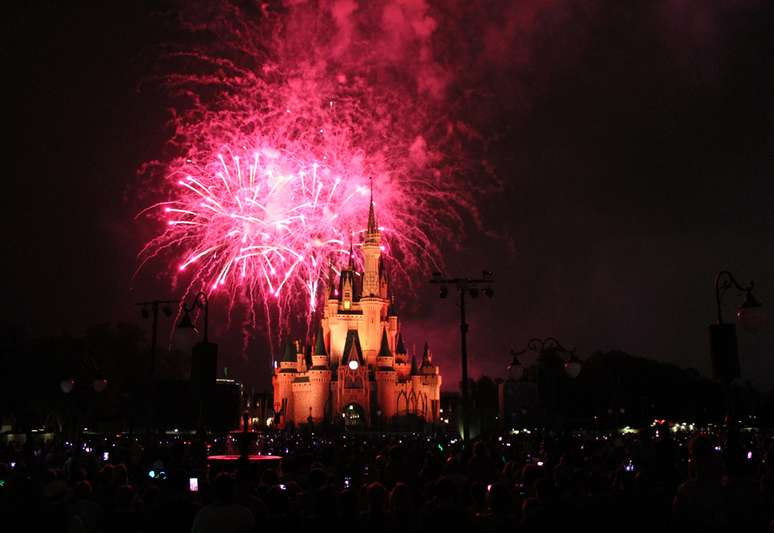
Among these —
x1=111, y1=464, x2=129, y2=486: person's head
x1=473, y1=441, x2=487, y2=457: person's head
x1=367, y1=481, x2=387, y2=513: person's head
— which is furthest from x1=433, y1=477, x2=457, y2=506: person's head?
x1=111, y1=464, x2=129, y2=486: person's head

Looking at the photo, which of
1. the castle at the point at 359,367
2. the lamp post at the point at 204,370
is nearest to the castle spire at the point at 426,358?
the castle at the point at 359,367

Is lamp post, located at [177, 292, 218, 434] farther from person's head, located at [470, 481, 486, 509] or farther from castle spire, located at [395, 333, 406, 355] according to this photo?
castle spire, located at [395, 333, 406, 355]

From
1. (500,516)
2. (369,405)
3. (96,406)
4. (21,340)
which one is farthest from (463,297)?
(369,405)

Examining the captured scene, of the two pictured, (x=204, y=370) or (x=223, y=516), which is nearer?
(x=223, y=516)

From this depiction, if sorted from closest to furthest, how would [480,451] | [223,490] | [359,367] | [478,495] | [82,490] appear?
[223,490] < [82,490] < [478,495] < [480,451] < [359,367]

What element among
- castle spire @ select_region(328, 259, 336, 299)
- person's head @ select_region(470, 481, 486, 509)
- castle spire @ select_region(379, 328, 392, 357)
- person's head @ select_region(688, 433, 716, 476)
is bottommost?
person's head @ select_region(470, 481, 486, 509)

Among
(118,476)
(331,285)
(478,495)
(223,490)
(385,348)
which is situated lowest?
(478,495)

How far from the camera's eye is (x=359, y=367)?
117 metres

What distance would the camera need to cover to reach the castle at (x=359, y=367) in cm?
11631

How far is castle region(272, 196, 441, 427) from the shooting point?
11631 centimetres

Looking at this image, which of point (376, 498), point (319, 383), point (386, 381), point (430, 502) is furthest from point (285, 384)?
point (430, 502)

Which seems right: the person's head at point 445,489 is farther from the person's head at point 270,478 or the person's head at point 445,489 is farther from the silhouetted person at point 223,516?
the person's head at point 270,478

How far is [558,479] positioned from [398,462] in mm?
4456

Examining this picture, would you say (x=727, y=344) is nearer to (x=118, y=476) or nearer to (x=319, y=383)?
(x=118, y=476)
